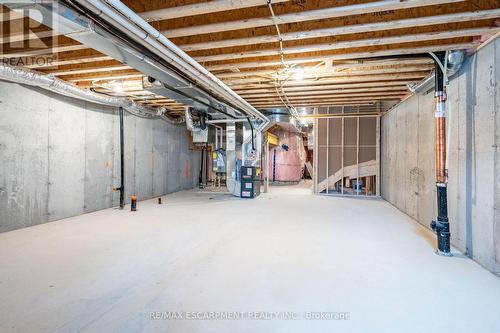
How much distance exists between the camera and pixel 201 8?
6.92 ft

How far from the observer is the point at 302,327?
59.0 inches

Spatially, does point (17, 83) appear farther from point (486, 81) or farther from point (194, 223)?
point (486, 81)

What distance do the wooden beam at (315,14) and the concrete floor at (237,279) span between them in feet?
7.55

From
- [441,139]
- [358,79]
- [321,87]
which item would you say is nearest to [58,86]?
[321,87]

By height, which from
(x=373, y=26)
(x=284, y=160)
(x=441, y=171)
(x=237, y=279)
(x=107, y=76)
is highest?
(x=107, y=76)

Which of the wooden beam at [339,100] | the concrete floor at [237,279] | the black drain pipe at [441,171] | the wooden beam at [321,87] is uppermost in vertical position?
the wooden beam at [339,100]

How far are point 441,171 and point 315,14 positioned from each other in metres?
2.20

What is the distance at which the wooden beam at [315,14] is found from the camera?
1992 millimetres

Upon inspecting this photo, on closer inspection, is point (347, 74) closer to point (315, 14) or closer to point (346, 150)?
point (315, 14)

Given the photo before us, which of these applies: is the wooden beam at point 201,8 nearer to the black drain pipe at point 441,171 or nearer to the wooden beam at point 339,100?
the black drain pipe at point 441,171

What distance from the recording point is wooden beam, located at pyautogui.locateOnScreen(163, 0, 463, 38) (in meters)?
1.99

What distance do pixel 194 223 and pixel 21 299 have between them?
2269 millimetres

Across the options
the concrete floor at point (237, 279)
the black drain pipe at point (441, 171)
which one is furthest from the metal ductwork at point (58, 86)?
the black drain pipe at point (441, 171)

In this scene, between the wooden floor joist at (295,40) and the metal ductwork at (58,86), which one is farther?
the metal ductwork at (58,86)
